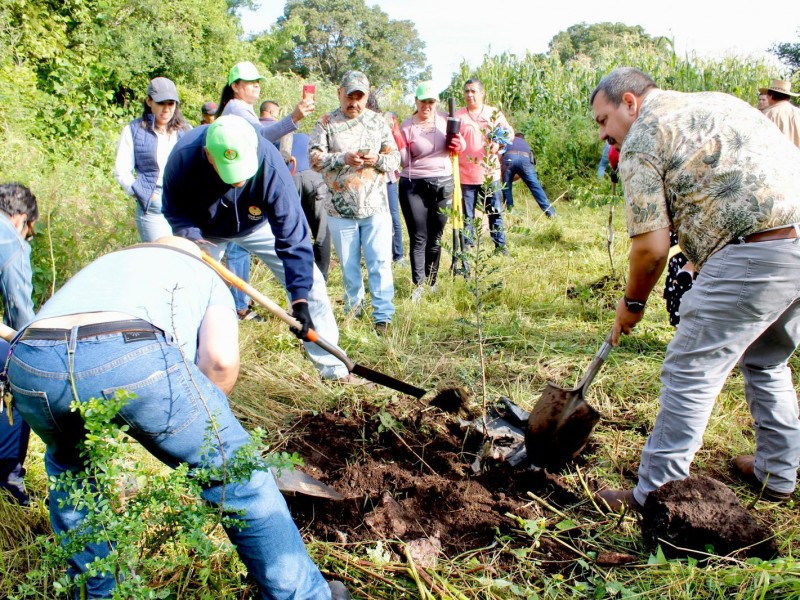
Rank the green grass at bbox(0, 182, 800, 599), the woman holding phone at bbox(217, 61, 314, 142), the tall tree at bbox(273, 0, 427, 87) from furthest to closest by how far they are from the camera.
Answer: the tall tree at bbox(273, 0, 427, 87)
the woman holding phone at bbox(217, 61, 314, 142)
the green grass at bbox(0, 182, 800, 599)

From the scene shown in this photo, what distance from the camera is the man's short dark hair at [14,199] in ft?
10.1

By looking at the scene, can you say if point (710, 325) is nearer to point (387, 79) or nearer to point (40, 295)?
point (40, 295)

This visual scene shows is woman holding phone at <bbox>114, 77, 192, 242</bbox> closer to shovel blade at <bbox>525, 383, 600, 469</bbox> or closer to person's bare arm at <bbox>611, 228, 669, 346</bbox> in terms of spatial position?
shovel blade at <bbox>525, 383, 600, 469</bbox>

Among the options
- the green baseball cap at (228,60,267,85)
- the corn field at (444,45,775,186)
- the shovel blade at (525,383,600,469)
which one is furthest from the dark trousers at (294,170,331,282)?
the corn field at (444,45,775,186)

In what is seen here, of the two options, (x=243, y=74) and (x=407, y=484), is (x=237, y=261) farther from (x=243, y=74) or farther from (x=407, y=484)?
(x=407, y=484)

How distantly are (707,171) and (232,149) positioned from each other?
191 cm

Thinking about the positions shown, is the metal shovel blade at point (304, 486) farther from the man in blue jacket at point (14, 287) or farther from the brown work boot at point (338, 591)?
the man in blue jacket at point (14, 287)

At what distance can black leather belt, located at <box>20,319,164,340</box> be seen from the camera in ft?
5.13

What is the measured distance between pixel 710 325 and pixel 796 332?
1.61 ft

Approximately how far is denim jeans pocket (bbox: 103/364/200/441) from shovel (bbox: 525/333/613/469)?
1.69m

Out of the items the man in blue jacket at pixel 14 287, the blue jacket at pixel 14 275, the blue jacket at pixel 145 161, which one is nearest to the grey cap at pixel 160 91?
the blue jacket at pixel 145 161

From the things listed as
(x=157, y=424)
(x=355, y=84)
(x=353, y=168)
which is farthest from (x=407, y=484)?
(x=355, y=84)

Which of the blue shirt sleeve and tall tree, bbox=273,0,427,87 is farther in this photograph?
tall tree, bbox=273,0,427,87

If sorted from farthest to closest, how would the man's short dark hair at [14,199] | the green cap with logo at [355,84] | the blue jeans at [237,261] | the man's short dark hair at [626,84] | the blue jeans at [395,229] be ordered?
the blue jeans at [395,229] → the blue jeans at [237,261] → the green cap with logo at [355,84] → the man's short dark hair at [14,199] → the man's short dark hair at [626,84]
